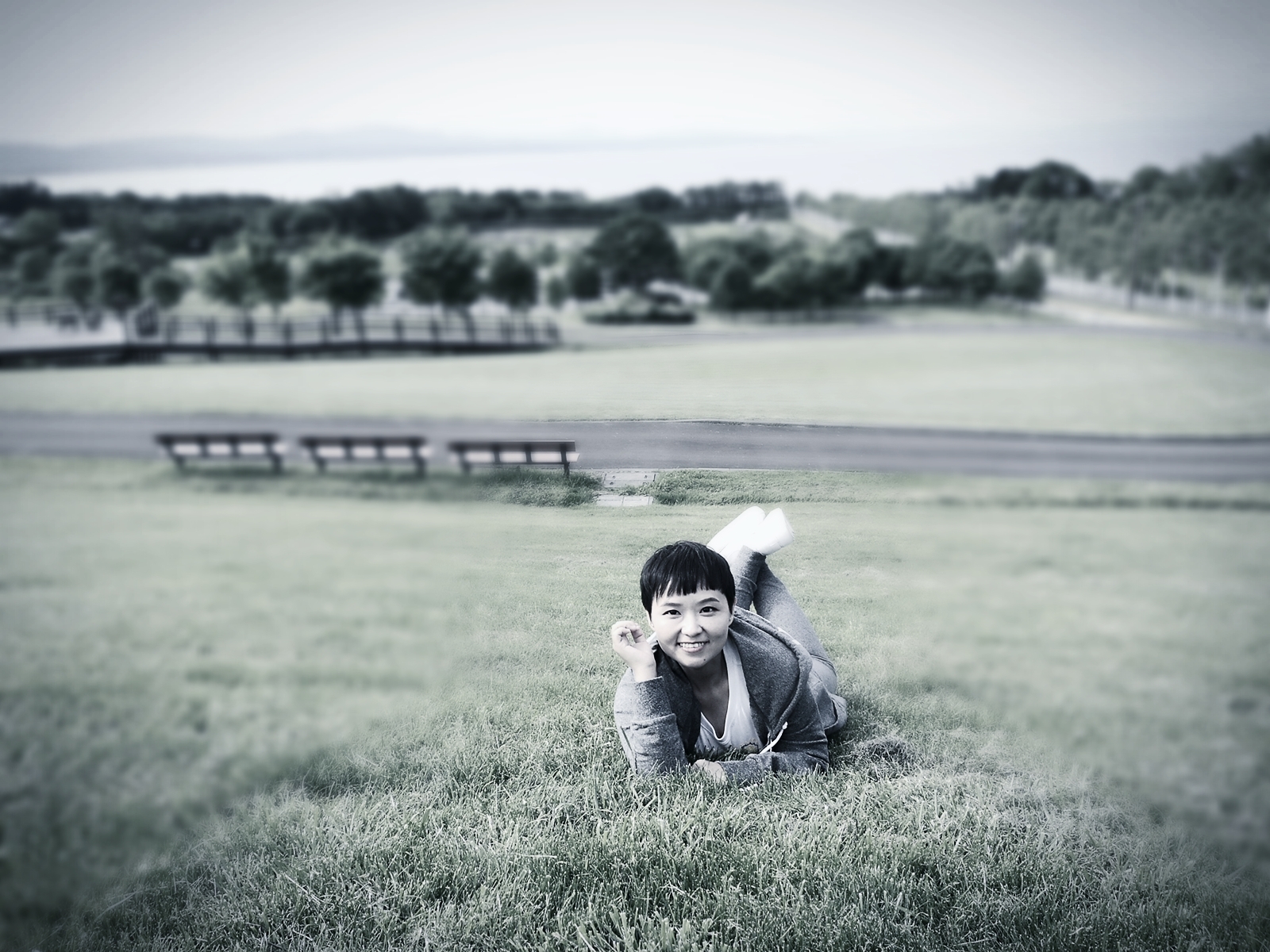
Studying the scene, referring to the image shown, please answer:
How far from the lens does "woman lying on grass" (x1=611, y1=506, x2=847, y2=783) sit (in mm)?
1839

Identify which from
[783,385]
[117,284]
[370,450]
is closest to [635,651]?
[783,385]

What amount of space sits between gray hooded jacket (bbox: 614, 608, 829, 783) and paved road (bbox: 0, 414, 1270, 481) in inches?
16.8

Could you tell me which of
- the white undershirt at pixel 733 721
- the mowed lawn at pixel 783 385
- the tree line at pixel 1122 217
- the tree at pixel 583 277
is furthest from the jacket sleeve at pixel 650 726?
the tree line at pixel 1122 217

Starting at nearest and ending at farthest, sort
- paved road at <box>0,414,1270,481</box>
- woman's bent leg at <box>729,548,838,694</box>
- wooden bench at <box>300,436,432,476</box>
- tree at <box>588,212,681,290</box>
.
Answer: paved road at <box>0,414,1270,481</box> < woman's bent leg at <box>729,548,838,694</box> < wooden bench at <box>300,436,432,476</box> < tree at <box>588,212,681,290</box>

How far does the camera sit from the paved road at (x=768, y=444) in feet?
6.41

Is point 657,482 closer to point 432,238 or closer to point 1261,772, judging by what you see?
point 432,238

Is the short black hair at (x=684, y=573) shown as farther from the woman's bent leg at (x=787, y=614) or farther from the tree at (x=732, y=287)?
the tree at (x=732, y=287)

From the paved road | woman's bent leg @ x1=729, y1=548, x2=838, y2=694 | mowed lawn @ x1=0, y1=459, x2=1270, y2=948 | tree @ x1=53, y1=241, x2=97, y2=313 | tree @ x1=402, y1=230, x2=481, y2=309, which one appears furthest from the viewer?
tree @ x1=402, y1=230, x2=481, y2=309

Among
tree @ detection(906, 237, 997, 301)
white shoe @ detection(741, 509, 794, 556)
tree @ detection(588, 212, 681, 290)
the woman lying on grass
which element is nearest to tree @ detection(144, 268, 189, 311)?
tree @ detection(588, 212, 681, 290)

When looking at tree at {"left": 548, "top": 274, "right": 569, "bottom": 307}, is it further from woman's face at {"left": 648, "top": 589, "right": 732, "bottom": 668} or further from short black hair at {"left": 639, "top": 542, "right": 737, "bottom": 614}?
woman's face at {"left": 648, "top": 589, "right": 732, "bottom": 668}

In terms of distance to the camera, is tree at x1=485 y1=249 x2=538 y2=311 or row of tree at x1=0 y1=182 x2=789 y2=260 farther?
tree at x1=485 y1=249 x2=538 y2=311

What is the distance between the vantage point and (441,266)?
2.85 m

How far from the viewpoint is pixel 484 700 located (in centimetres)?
209

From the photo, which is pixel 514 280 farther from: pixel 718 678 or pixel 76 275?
pixel 718 678
